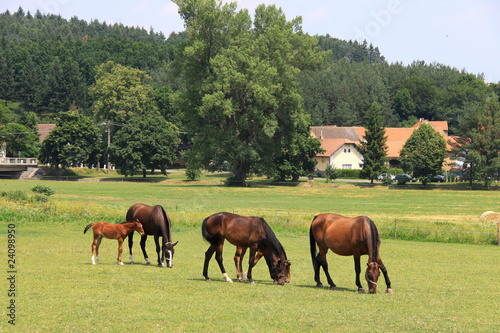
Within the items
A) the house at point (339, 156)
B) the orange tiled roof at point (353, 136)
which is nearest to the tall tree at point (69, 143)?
the orange tiled roof at point (353, 136)

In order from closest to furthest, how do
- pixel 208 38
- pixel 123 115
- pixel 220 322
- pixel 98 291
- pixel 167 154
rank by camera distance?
1. pixel 220 322
2. pixel 98 291
3. pixel 208 38
4. pixel 167 154
5. pixel 123 115

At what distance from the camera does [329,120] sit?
177125 mm

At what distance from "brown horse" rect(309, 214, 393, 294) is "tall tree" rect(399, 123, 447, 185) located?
243 ft

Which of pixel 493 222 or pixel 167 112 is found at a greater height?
pixel 167 112

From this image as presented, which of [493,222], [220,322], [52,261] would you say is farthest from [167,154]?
[220,322]

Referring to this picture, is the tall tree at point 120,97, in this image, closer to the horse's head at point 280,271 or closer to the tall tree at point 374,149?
the tall tree at point 374,149

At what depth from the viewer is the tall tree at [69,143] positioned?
98750 mm

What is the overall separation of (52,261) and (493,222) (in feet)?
96.1

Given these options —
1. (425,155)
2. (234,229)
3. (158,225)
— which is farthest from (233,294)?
(425,155)

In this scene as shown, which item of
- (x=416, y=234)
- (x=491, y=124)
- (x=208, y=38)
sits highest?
(x=208, y=38)

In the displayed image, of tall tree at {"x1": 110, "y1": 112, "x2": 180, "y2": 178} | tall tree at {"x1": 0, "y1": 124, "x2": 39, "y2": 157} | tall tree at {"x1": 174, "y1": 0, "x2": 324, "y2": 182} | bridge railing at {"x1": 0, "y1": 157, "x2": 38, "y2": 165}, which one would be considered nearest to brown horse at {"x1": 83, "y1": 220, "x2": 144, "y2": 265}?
tall tree at {"x1": 174, "y1": 0, "x2": 324, "y2": 182}

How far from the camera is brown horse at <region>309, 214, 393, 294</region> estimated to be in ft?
52.1

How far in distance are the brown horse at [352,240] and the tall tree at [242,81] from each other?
62.5 meters

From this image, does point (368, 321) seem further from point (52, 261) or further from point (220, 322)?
point (52, 261)
